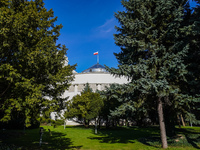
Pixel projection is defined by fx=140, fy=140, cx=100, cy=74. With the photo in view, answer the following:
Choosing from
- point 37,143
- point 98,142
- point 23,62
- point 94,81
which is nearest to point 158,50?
point 23,62

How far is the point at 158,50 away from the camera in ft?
35.3

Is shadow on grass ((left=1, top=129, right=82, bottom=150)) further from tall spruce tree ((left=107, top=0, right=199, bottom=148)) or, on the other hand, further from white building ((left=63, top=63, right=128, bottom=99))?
white building ((left=63, top=63, right=128, bottom=99))

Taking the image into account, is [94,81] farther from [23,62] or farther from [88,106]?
[23,62]

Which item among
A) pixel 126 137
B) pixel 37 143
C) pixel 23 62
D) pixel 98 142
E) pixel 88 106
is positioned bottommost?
pixel 126 137

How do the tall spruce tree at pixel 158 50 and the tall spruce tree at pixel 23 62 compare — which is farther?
the tall spruce tree at pixel 158 50

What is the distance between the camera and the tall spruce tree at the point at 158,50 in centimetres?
995

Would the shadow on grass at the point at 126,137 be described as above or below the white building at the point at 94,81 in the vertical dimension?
below

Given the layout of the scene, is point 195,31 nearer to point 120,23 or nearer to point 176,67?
point 176,67

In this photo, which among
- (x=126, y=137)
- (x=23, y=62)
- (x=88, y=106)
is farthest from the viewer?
(x=88, y=106)

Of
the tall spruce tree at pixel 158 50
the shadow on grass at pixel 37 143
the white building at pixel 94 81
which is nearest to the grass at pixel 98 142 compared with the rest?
the shadow on grass at pixel 37 143

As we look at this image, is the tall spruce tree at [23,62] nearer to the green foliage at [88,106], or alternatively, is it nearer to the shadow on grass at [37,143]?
the shadow on grass at [37,143]

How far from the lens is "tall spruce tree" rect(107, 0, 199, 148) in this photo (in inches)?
392

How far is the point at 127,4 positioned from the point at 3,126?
80.9 feet

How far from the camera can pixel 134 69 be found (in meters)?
10.6
